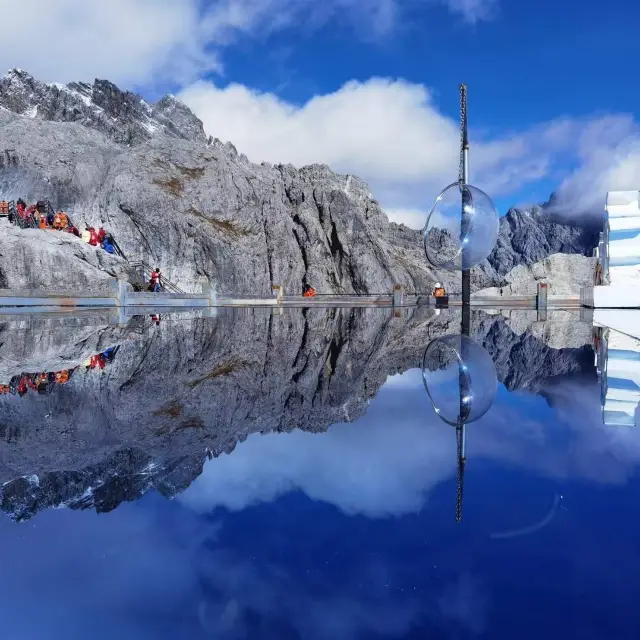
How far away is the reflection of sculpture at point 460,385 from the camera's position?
13.3ft

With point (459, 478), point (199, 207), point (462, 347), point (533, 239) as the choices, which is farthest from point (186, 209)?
point (533, 239)

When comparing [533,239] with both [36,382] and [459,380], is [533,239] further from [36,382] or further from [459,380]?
[36,382]

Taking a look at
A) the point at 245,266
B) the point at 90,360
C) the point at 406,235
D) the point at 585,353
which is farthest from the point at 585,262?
the point at 406,235

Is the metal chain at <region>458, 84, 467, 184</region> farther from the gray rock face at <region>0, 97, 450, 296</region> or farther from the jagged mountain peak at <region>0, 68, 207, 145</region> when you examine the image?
the jagged mountain peak at <region>0, 68, 207, 145</region>

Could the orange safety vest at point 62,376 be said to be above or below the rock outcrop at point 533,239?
below

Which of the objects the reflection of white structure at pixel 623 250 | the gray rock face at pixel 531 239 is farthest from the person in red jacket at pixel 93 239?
the gray rock face at pixel 531 239

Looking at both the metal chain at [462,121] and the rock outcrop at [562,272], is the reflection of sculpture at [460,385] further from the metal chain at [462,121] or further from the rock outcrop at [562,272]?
the rock outcrop at [562,272]

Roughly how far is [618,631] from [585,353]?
7.42 m

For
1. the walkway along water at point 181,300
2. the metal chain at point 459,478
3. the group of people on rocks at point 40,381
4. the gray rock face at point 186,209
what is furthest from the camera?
the gray rock face at point 186,209

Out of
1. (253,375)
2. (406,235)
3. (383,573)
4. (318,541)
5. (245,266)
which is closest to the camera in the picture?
(383,573)

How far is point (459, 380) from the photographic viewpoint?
5.75 meters

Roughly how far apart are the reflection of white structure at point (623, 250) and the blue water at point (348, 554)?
2037cm

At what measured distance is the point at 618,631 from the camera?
155 cm

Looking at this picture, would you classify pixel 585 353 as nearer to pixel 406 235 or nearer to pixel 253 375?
pixel 253 375
